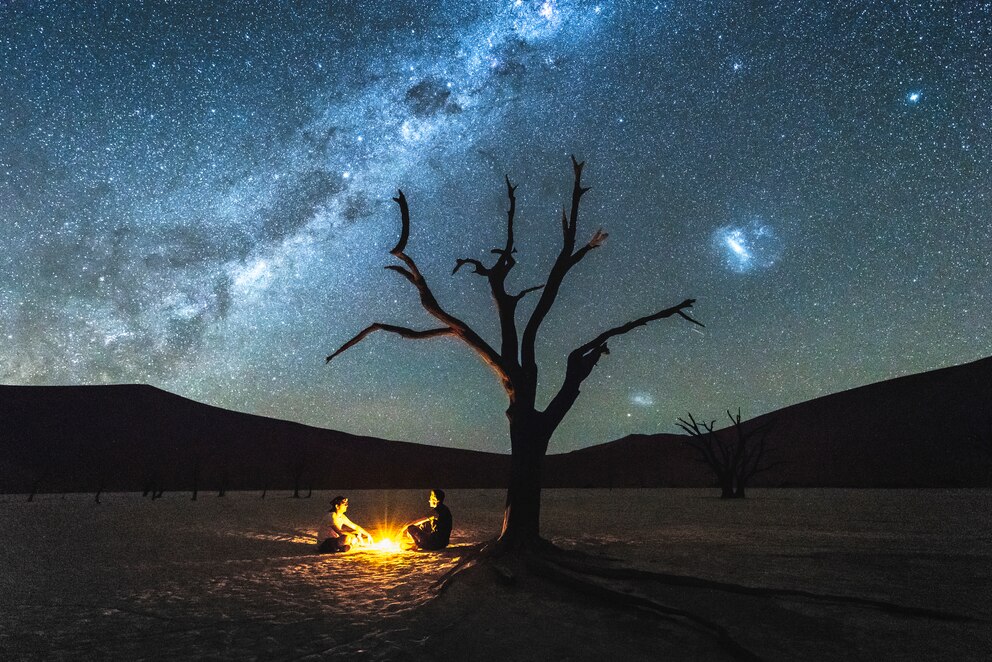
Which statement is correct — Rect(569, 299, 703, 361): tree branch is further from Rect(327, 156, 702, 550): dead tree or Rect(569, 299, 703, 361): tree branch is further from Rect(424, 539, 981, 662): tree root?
Rect(424, 539, 981, 662): tree root

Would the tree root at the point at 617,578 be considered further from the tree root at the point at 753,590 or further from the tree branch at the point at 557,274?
the tree branch at the point at 557,274

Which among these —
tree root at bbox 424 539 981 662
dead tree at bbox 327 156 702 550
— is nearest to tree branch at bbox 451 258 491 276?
dead tree at bbox 327 156 702 550

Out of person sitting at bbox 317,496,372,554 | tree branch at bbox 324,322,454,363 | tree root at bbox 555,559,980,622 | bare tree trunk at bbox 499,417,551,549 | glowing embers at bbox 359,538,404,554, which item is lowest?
glowing embers at bbox 359,538,404,554

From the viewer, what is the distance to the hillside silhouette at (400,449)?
6209 cm

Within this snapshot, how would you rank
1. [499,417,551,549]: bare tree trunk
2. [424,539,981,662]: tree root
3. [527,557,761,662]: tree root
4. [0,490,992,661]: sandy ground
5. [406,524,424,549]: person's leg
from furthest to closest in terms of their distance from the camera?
[406,524,424,549]: person's leg < [499,417,551,549]: bare tree trunk < [424,539,981,662]: tree root < [0,490,992,661]: sandy ground < [527,557,761,662]: tree root

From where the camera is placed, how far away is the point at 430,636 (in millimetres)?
5402

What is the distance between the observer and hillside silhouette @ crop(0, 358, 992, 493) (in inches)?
2445

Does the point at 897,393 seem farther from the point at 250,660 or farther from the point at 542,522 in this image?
the point at 250,660

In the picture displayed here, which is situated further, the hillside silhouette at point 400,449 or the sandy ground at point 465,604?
the hillside silhouette at point 400,449

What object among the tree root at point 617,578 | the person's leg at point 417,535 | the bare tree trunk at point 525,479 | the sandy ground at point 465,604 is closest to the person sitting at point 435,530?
the person's leg at point 417,535

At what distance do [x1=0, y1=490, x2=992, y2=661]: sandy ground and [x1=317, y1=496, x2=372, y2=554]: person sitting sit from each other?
16.5 inches

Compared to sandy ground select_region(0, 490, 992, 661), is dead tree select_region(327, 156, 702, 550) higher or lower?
higher

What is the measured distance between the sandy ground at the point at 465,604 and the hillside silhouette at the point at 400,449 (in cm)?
4893

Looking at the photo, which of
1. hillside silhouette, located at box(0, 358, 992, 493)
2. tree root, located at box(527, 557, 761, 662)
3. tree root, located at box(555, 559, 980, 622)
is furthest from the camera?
hillside silhouette, located at box(0, 358, 992, 493)
